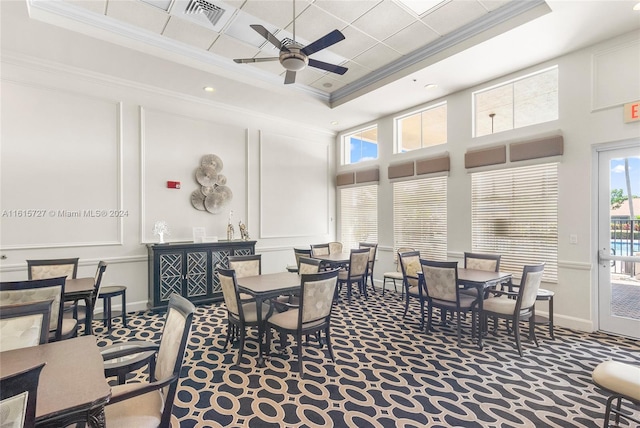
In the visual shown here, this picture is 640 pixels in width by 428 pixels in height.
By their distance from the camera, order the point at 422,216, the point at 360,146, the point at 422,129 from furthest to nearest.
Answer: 1. the point at 360,146
2. the point at 422,129
3. the point at 422,216

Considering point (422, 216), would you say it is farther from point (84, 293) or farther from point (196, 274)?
point (84, 293)

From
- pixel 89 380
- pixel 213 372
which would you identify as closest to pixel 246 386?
pixel 213 372

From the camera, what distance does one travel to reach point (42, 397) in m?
1.26

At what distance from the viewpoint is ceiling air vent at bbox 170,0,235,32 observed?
11.7ft

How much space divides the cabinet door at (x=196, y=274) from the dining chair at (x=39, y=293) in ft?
8.18

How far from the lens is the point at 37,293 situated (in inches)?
97.5

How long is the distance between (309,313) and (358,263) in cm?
263

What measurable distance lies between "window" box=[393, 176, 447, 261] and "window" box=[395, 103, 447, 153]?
2.50 feet

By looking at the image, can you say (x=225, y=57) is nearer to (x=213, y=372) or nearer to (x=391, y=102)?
(x=391, y=102)

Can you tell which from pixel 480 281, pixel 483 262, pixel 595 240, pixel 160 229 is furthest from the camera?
pixel 160 229

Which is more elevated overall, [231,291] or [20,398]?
[20,398]

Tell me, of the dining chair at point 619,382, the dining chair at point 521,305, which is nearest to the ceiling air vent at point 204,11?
the dining chair at point 521,305

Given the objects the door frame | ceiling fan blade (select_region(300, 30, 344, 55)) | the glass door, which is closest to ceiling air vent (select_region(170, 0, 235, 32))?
ceiling fan blade (select_region(300, 30, 344, 55))

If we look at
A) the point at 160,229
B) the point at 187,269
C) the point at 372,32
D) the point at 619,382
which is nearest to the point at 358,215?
the point at 187,269
